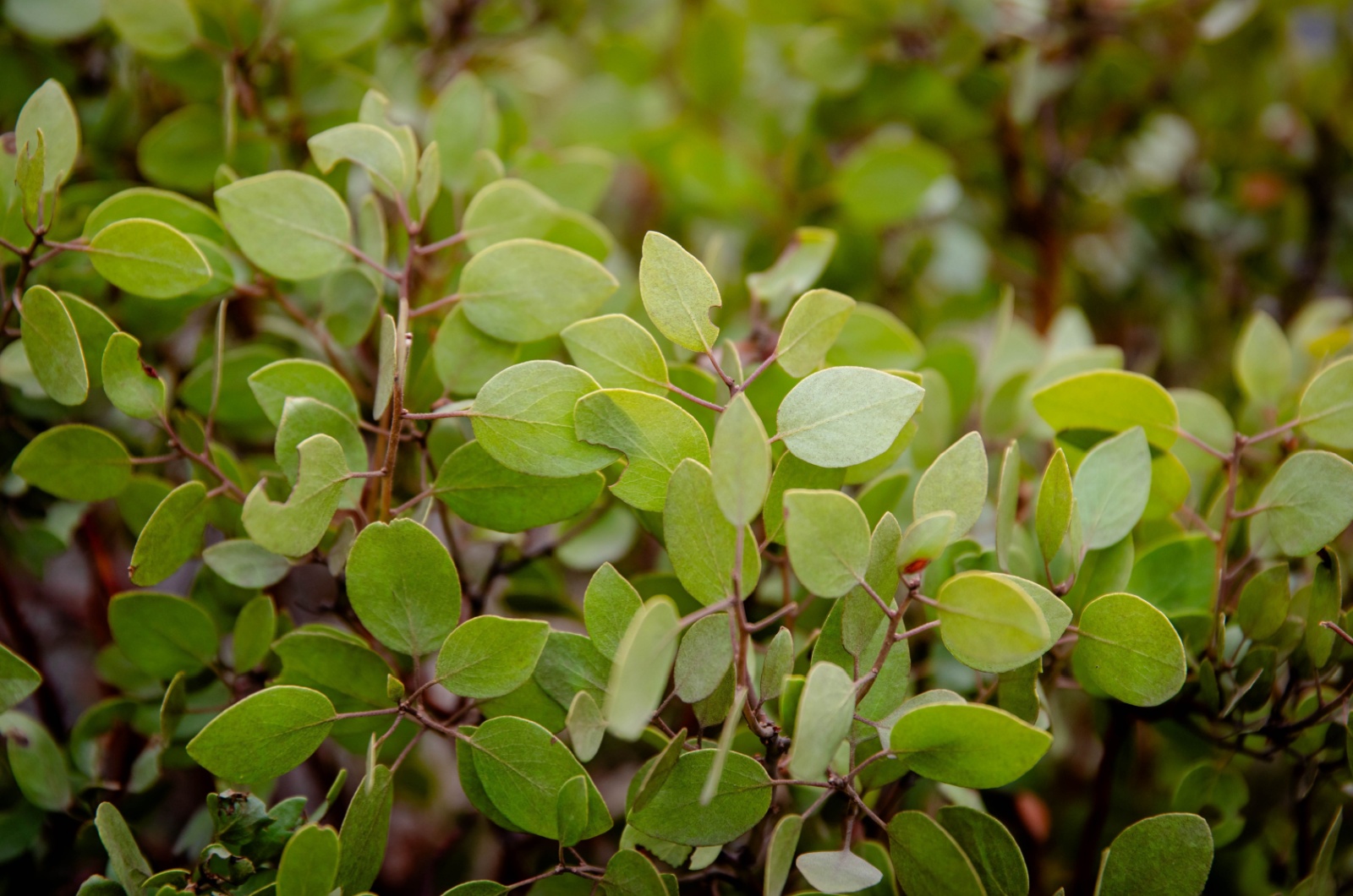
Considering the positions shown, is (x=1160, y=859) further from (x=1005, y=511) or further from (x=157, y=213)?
(x=157, y=213)

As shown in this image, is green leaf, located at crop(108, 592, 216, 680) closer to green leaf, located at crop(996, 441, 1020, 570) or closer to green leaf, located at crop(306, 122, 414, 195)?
green leaf, located at crop(306, 122, 414, 195)

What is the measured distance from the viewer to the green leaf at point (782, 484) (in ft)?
1.30

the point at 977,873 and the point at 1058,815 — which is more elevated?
the point at 977,873

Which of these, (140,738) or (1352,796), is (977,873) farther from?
(140,738)

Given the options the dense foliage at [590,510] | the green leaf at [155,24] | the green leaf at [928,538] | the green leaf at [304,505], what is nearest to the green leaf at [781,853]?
the dense foliage at [590,510]

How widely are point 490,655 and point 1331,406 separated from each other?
17.1 inches

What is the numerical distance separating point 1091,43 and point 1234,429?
1.38 ft

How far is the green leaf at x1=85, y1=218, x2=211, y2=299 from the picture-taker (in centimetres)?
42

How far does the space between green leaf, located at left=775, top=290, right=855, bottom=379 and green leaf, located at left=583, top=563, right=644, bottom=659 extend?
12 cm

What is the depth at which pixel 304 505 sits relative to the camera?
1.20 feet

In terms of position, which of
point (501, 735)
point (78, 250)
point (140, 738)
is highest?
point (78, 250)

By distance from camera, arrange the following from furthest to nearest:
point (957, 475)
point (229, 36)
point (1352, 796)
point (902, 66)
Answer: point (902, 66)
point (229, 36)
point (1352, 796)
point (957, 475)

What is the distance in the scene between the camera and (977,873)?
1.31 ft

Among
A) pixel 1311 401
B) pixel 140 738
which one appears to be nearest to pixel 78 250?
pixel 140 738
